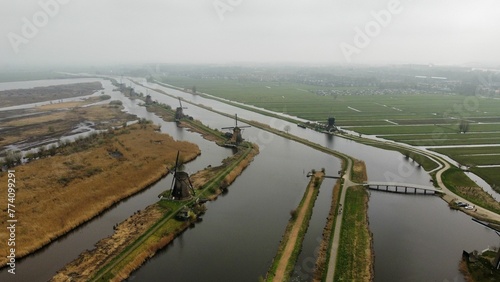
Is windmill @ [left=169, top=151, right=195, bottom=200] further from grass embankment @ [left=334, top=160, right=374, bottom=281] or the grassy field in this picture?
the grassy field

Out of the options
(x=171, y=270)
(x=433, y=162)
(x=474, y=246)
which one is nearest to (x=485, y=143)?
(x=433, y=162)

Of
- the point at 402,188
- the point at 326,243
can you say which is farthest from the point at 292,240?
the point at 402,188

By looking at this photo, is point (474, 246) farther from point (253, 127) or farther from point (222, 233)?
point (253, 127)

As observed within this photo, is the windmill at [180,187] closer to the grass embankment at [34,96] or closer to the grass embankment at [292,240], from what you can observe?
the grass embankment at [292,240]

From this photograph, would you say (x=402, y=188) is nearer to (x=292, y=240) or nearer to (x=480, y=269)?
(x=480, y=269)

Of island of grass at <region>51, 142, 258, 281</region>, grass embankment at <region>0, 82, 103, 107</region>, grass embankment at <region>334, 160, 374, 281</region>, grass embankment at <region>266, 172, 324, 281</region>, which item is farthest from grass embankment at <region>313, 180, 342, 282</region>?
grass embankment at <region>0, 82, 103, 107</region>

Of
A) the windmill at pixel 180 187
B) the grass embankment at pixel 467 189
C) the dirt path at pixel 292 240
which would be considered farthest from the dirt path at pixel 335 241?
the windmill at pixel 180 187

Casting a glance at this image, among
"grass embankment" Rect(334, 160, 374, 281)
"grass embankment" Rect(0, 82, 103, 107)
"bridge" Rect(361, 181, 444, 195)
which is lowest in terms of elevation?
"grass embankment" Rect(0, 82, 103, 107)
